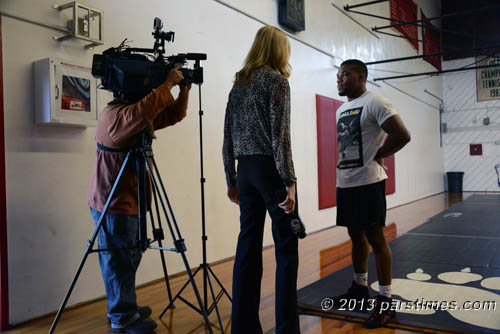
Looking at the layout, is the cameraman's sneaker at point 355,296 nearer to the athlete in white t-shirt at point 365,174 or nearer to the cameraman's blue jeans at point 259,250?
the athlete in white t-shirt at point 365,174

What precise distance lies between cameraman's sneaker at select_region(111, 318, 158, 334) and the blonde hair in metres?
1.35

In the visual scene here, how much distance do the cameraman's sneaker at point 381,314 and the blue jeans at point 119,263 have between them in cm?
125

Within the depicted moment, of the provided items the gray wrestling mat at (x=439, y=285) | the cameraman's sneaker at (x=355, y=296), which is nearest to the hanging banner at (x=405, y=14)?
the gray wrestling mat at (x=439, y=285)

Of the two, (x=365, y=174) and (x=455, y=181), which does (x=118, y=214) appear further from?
(x=455, y=181)

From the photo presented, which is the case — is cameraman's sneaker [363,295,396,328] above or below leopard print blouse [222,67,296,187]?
below

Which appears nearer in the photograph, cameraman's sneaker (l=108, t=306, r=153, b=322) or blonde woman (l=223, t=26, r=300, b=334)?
blonde woman (l=223, t=26, r=300, b=334)

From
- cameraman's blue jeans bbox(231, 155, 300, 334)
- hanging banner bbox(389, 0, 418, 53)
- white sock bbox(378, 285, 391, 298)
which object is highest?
hanging banner bbox(389, 0, 418, 53)

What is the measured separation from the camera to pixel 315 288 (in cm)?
284

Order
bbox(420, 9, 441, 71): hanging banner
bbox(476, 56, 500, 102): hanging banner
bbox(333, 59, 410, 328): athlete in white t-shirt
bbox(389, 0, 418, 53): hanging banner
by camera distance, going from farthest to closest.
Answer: bbox(476, 56, 500, 102): hanging banner < bbox(420, 9, 441, 71): hanging banner < bbox(389, 0, 418, 53): hanging banner < bbox(333, 59, 410, 328): athlete in white t-shirt

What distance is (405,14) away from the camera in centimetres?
982

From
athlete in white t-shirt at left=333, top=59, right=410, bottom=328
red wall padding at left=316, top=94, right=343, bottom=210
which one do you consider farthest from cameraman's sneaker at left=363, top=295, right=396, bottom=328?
red wall padding at left=316, top=94, right=343, bottom=210

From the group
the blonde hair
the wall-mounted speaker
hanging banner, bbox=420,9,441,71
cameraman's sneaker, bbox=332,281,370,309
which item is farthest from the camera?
hanging banner, bbox=420,9,441,71

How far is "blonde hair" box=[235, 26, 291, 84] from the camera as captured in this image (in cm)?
190

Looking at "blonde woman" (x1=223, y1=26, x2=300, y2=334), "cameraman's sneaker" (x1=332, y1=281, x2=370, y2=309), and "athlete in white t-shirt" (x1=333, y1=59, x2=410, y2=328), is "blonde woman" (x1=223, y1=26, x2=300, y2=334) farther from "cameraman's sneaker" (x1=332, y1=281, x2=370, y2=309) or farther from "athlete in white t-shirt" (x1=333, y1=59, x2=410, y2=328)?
"cameraman's sneaker" (x1=332, y1=281, x2=370, y2=309)
